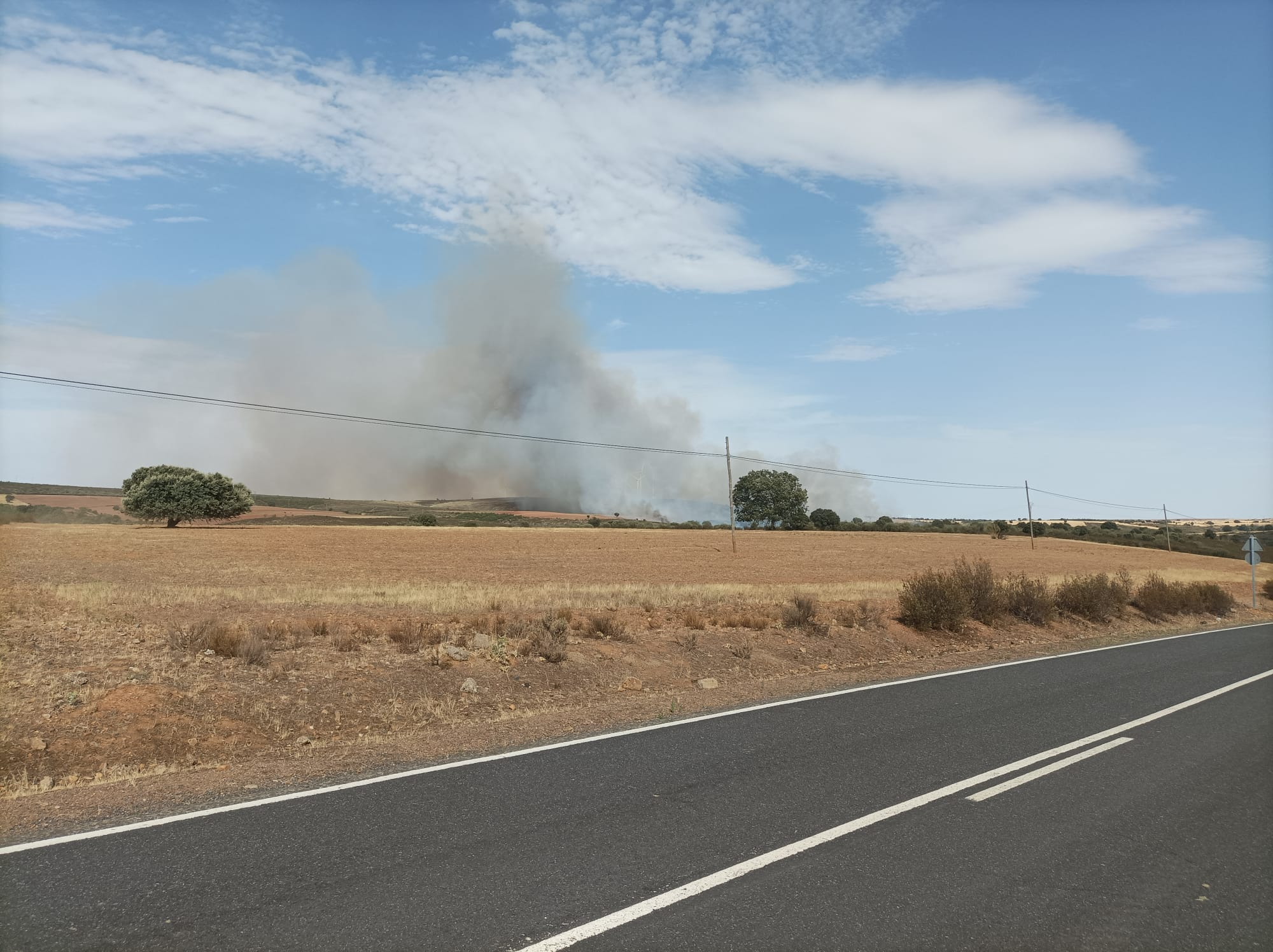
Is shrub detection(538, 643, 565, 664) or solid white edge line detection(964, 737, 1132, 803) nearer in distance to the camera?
solid white edge line detection(964, 737, 1132, 803)

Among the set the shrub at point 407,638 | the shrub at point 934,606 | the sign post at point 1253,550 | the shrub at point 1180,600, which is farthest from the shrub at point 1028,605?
the shrub at point 407,638

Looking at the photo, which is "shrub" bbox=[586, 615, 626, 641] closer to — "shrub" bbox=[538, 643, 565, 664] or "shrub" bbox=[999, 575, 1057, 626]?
"shrub" bbox=[538, 643, 565, 664]

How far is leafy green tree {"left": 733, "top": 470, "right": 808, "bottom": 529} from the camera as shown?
127 metres

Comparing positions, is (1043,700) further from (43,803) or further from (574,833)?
(43,803)

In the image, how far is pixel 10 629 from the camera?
38.3 feet

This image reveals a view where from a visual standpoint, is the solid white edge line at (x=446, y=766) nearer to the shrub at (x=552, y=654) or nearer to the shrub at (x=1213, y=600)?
the shrub at (x=552, y=654)

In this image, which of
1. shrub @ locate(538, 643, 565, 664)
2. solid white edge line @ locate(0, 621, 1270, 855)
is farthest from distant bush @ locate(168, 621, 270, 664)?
solid white edge line @ locate(0, 621, 1270, 855)

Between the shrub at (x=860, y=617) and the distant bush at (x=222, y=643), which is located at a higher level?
the distant bush at (x=222, y=643)

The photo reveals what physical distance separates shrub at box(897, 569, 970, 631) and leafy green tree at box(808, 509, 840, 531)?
10732 cm

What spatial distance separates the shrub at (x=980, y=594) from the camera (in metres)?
20.6

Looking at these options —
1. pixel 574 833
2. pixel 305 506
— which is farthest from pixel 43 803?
pixel 305 506

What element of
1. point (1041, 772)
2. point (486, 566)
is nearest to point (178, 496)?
point (486, 566)

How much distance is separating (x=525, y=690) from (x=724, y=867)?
687cm

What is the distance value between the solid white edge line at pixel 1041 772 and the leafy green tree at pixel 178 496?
261 feet
